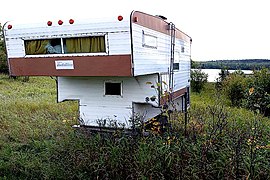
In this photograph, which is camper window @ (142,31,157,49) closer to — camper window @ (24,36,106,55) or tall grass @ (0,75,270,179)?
camper window @ (24,36,106,55)

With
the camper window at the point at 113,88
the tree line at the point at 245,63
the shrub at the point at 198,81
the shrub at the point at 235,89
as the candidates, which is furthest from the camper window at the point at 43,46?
the shrub at the point at 198,81

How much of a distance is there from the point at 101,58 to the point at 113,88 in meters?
1.26

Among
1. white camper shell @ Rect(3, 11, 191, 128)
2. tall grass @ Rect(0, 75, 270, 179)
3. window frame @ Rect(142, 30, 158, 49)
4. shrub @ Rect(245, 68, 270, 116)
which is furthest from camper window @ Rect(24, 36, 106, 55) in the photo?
shrub @ Rect(245, 68, 270, 116)

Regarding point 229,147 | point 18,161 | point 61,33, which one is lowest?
point 18,161

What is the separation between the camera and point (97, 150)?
4.05 m

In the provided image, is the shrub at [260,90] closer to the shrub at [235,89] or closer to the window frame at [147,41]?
the shrub at [235,89]

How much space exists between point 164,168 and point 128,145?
2.20 feet

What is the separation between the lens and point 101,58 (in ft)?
14.7

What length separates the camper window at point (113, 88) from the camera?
559 cm

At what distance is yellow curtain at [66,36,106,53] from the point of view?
449cm

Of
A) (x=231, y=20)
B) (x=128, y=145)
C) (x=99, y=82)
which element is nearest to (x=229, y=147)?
(x=128, y=145)

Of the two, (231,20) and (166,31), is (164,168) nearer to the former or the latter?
(166,31)

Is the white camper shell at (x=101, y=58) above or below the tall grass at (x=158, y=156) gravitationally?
above

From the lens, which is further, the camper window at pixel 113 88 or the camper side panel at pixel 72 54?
the camper window at pixel 113 88
